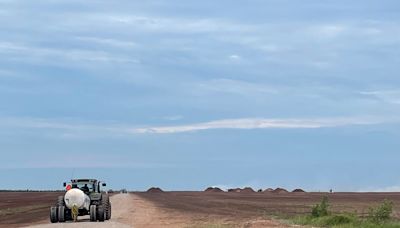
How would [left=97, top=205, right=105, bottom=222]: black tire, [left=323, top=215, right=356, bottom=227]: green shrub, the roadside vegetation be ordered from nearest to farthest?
1. the roadside vegetation
2. [left=323, top=215, right=356, bottom=227]: green shrub
3. [left=97, top=205, right=105, bottom=222]: black tire

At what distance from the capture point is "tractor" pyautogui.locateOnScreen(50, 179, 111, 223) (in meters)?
42.2

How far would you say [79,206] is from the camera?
42719 millimetres

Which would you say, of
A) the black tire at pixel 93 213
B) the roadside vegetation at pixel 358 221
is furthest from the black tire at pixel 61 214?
the roadside vegetation at pixel 358 221

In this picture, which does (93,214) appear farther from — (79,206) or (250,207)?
(250,207)

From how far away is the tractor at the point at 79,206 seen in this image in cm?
4222

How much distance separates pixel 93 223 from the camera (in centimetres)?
4050

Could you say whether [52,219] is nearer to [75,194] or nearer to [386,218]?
[75,194]

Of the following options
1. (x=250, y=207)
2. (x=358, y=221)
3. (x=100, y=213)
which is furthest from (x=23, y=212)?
(x=358, y=221)

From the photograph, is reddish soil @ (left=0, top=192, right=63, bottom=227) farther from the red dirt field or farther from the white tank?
the white tank

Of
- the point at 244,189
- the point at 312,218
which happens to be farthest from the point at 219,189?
the point at 312,218

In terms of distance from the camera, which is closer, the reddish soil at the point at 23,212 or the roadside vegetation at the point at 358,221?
the roadside vegetation at the point at 358,221

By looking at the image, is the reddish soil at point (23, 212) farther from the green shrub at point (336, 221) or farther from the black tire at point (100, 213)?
the green shrub at point (336, 221)

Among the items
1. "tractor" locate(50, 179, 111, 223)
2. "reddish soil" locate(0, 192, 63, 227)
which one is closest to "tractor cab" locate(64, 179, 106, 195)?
"tractor" locate(50, 179, 111, 223)

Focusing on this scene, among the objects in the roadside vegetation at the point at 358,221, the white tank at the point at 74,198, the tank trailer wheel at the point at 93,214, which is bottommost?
the roadside vegetation at the point at 358,221
